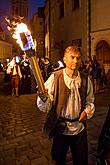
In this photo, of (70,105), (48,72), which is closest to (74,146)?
(70,105)

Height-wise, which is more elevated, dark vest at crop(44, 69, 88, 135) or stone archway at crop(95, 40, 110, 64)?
stone archway at crop(95, 40, 110, 64)

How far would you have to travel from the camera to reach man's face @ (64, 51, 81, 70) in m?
3.37

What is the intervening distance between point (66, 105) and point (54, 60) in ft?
80.0

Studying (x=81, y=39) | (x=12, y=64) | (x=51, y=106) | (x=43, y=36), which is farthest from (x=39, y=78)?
(x=43, y=36)

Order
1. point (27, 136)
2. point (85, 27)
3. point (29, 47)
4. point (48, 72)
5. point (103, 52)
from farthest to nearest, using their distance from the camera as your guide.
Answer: point (85, 27)
point (103, 52)
point (48, 72)
point (27, 136)
point (29, 47)

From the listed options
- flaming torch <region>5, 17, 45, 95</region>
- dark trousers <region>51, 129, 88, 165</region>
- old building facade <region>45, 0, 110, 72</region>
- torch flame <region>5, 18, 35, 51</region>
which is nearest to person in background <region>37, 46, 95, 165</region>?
dark trousers <region>51, 129, 88, 165</region>

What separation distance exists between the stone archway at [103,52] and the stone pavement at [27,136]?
24.5ft

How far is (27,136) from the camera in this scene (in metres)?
6.67

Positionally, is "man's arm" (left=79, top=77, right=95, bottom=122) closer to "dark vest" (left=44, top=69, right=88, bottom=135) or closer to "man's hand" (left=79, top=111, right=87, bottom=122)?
"man's hand" (left=79, top=111, right=87, bottom=122)

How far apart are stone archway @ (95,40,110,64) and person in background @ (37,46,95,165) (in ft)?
48.0

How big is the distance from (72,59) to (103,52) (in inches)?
594

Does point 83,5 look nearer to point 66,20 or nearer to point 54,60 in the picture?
point 66,20

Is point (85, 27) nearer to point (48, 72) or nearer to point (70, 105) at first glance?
point (48, 72)

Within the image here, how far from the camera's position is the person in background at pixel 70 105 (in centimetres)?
339
